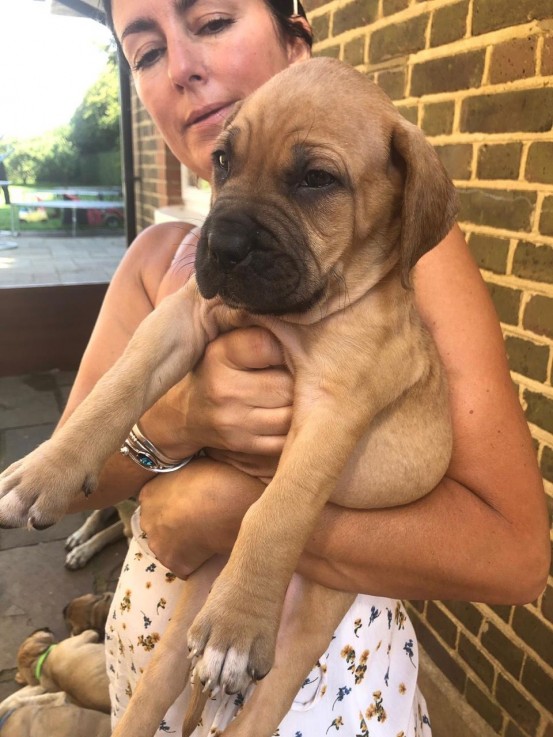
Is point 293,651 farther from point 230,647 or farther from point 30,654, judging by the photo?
point 30,654

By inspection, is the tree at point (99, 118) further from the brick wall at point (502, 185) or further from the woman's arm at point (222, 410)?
the woman's arm at point (222, 410)

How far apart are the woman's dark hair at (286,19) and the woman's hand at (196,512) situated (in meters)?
1.17

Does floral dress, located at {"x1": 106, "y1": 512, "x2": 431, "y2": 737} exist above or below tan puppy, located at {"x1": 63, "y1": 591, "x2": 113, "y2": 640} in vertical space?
above

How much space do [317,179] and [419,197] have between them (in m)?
0.21

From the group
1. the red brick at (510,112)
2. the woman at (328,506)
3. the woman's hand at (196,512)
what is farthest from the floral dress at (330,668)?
the red brick at (510,112)

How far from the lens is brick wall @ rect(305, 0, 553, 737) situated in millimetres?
1994

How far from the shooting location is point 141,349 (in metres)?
1.36

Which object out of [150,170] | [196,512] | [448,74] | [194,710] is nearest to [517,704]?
[194,710]

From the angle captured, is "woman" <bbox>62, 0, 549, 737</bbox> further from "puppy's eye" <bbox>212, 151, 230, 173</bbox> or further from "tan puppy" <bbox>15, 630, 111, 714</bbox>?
"tan puppy" <bbox>15, 630, 111, 714</bbox>

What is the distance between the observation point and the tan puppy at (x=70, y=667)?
8.38ft

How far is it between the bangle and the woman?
21mm

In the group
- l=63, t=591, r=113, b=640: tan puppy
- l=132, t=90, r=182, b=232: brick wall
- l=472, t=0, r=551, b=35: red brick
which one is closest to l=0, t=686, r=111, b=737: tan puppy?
l=63, t=591, r=113, b=640: tan puppy

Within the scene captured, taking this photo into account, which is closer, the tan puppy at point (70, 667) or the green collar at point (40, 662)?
the tan puppy at point (70, 667)

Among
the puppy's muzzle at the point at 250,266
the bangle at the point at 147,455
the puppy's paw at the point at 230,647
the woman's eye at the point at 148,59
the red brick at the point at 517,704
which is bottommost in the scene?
the red brick at the point at 517,704
